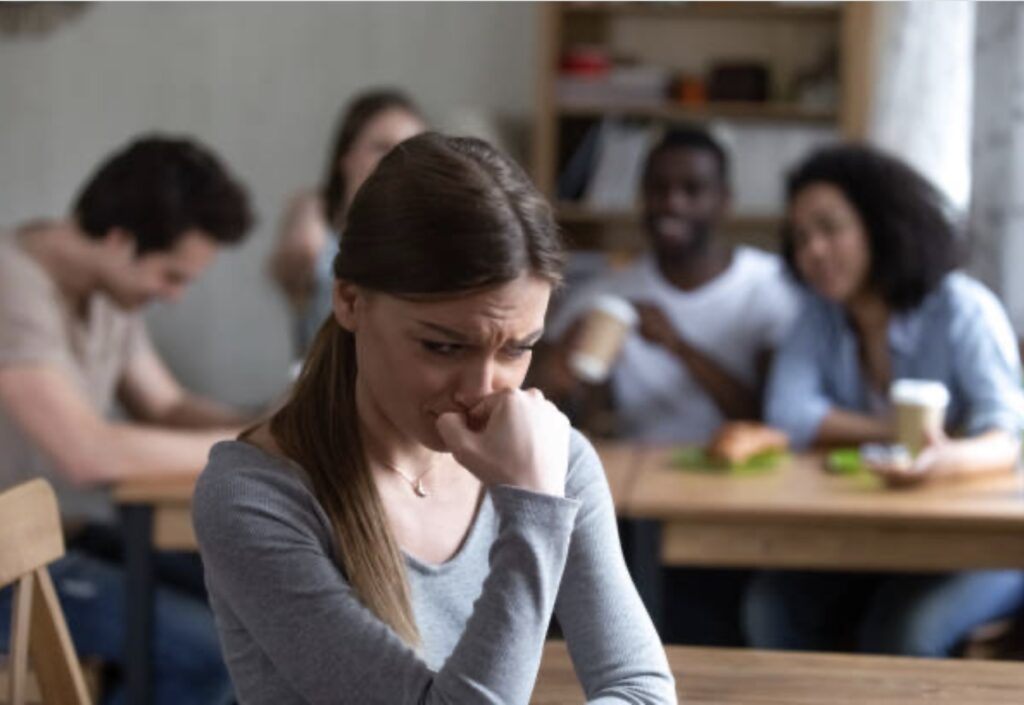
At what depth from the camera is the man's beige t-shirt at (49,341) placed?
8.43 ft

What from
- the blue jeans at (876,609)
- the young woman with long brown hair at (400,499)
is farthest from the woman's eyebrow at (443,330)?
the blue jeans at (876,609)

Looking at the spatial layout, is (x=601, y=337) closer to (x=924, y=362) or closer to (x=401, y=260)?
(x=924, y=362)

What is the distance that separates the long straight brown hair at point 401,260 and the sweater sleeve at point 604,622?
143 mm

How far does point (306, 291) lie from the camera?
4.46 meters

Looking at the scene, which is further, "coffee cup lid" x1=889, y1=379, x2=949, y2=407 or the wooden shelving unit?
the wooden shelving unit

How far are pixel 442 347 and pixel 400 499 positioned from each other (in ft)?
0.58

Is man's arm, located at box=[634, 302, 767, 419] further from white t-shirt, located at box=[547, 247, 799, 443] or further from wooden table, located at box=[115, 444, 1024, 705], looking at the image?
wooden table, located at box=[115, 444, 1024, 705]

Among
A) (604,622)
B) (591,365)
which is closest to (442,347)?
(604,622)

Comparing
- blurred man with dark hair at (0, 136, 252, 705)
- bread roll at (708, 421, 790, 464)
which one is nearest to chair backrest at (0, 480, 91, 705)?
Result: blurred man with dark hair at (0, 136, 252, 705)

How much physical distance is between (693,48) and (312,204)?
4.36 ft

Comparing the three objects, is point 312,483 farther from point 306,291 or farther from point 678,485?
point 306,291

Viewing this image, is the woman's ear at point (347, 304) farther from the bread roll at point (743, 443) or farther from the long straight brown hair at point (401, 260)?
the bread roll at point (743, 443)

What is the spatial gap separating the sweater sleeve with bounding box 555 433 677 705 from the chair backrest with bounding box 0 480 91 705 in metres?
0.47

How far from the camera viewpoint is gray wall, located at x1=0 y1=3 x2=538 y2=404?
507 centimetres
